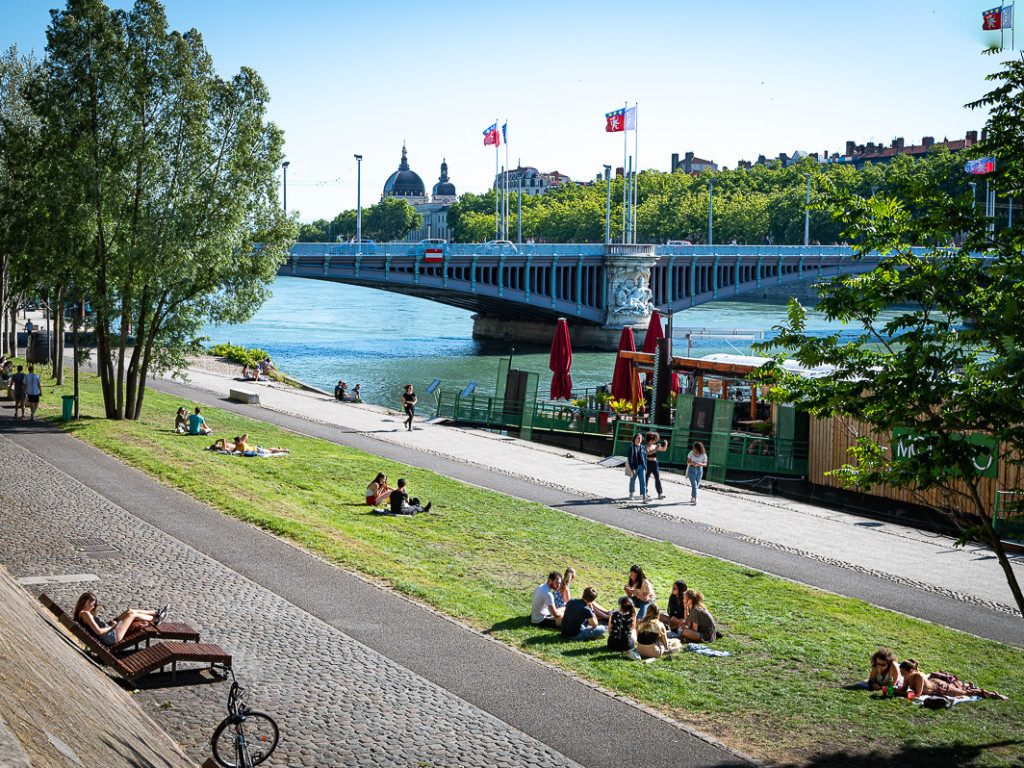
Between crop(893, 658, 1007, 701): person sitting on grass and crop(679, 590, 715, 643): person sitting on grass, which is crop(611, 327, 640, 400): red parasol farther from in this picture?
crop(893, 658, 1007, 701): person sitting on grass

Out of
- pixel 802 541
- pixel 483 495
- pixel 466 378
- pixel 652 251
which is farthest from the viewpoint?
pixel 652 251

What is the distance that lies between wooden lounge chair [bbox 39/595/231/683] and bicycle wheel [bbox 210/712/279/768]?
1080 mm

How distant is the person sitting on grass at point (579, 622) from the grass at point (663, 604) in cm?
17

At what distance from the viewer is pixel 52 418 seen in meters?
27.4

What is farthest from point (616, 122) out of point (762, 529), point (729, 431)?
point (762, 529)

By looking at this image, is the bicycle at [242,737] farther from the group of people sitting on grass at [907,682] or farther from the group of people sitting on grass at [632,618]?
the group of people sitting on grass at [907,682]

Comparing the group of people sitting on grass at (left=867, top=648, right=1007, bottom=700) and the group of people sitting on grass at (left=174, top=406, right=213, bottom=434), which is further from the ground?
the group of people sitting on grass at (left=174, top=406, right=213, bottom=434)

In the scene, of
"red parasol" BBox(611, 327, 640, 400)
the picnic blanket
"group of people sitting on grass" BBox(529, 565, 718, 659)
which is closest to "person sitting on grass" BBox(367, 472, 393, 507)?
"group of people sitting on grass" BBox(529, 565, 718, 659)

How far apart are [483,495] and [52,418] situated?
41.8 feet

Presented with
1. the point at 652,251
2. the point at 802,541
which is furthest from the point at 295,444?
the point at 652,251

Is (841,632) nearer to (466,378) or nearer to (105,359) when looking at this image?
(105,359)

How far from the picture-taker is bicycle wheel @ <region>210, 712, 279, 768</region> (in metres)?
8.32

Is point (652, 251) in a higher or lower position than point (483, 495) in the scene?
higher

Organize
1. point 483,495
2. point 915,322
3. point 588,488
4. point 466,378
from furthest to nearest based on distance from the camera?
point 466,378 < point 588,488 < point 483,495 < point 915,322
